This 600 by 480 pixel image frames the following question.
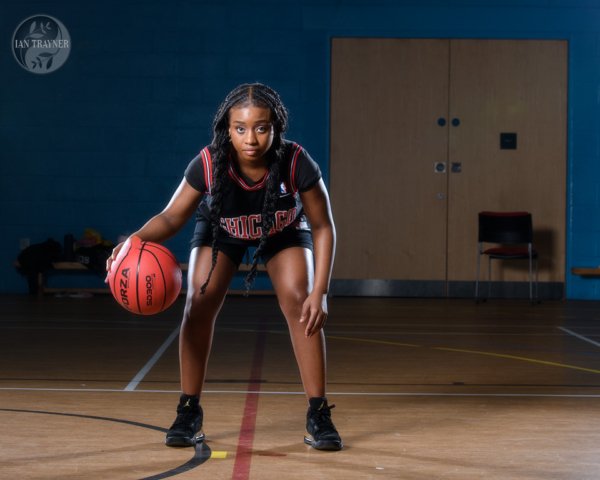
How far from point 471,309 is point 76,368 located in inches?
172

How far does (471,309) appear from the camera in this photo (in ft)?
26.8

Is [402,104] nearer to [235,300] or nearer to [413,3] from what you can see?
[413,3]

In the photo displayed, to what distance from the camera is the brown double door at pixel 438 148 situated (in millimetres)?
9375

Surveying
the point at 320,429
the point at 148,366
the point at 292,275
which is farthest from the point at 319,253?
the point at 148,366

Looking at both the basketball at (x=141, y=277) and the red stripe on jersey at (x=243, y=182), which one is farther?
the red stripe on jersey at (x=243, y=182)

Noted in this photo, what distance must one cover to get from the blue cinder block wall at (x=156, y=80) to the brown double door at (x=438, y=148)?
0.52 feet

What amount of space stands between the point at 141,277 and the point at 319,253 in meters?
0.54

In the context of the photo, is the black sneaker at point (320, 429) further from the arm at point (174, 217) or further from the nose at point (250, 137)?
the nose at point (250, 137)

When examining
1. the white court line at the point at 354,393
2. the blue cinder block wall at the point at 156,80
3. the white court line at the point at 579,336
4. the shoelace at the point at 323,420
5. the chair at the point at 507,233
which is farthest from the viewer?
the blue cinder block wall at the point at 156,80

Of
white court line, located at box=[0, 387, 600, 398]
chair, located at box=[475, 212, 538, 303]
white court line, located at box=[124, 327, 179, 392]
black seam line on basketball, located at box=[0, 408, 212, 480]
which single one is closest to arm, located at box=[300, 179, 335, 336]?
black seam line on basketball, located at box=[0, 408, 212, 480]

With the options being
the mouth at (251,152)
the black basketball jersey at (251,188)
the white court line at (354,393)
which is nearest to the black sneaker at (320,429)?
the black basketball jersey at (251,188)

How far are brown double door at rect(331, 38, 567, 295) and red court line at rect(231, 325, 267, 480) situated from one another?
4.41 metres

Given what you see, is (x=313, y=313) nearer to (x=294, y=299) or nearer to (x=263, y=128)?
(x=294, y=299)

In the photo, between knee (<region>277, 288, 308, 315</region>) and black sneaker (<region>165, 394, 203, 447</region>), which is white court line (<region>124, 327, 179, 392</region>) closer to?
black sneaker (<region>165, 394, 203, 447</region>)
